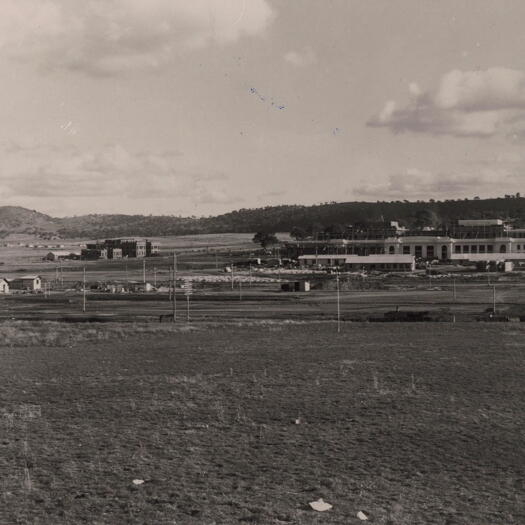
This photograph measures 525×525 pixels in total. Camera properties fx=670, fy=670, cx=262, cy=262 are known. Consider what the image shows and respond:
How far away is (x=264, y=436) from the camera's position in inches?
698

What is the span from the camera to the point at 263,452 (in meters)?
16.3

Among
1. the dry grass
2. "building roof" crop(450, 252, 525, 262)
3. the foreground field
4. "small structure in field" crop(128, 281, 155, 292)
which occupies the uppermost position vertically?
"building roof" crop(450, 252, 525, 262)

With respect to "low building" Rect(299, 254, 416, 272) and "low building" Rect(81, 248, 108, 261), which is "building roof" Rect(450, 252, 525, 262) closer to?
"low building" Rect(299, 254, 416, 272)

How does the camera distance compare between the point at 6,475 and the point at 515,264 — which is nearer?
the point at 6,475

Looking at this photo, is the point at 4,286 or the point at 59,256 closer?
the point at 4,286

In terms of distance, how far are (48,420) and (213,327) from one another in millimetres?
27192

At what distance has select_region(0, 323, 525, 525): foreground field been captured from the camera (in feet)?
41.9

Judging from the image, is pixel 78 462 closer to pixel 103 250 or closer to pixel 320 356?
pixel 320 356

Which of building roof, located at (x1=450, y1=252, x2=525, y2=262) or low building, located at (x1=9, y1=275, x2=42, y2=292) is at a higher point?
building roof, located at (x1=450, y1=252, x2=525, y2=262)

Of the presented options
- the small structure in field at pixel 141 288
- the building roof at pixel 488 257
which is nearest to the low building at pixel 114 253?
the building roof at pixel 488 257

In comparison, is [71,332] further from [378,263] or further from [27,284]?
[378,263]

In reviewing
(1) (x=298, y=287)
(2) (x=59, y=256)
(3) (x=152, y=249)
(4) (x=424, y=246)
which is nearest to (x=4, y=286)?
(1) (x=298, y=287)

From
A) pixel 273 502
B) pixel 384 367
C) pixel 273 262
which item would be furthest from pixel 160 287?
pixel 273 502

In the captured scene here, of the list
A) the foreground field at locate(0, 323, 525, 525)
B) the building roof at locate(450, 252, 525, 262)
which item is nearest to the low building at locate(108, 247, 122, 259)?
the building roof at locate(450, 252, 525, 262)
